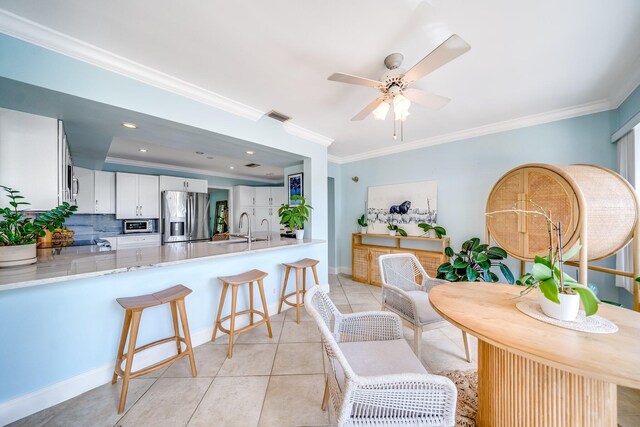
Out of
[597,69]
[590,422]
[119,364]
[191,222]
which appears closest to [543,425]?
[590,422]

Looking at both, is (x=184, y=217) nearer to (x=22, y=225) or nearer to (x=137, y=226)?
(x=137, y=226)

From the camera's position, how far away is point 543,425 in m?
1.00

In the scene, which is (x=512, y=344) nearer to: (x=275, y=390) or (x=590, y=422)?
(x=590, y=422)

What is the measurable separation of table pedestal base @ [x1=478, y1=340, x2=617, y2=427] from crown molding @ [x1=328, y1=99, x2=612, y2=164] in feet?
10.1

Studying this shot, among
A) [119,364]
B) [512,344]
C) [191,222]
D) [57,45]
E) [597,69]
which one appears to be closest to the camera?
[512,344]

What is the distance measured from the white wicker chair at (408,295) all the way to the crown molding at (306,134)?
6.89 ft

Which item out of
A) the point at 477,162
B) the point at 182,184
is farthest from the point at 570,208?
the point at 182,184

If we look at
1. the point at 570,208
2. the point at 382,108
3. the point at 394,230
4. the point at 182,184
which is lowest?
the point at 394,230

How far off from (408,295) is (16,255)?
290 centimetres

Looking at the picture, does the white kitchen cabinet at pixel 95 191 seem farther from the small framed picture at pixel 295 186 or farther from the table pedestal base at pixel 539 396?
the table pedestal base at pixel 539 396

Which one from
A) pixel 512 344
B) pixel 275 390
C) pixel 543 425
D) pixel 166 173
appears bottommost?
pixel 275 390

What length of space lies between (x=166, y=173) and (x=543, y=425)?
6.62 metres

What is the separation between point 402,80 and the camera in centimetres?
171

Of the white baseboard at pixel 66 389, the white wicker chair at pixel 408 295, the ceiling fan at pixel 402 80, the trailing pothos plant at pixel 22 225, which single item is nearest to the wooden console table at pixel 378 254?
the white wicker chair at pixel 408 295
